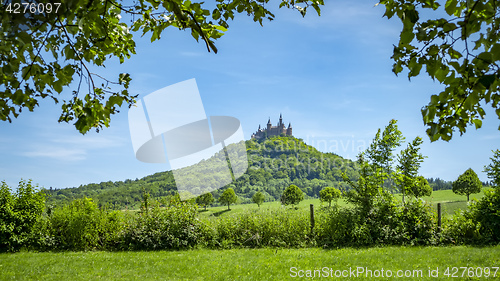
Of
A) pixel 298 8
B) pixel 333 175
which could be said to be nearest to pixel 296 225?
pixel 298 8

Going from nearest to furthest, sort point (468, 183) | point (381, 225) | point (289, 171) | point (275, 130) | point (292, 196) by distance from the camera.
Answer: point (381, 225), point (468, 183), point (292, 196), point (289, 171), point (275, 130)

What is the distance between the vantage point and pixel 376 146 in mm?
9086

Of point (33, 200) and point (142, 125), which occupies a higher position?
point (142, 125)

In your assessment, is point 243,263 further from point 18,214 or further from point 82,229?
point 18,214

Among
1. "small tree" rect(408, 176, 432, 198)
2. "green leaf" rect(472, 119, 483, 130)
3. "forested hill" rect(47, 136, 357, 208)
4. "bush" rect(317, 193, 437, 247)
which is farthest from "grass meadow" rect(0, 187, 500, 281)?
"forested hill" rect(47, 136, 357, 208)

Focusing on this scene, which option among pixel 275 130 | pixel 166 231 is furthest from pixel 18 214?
pixel 275 130

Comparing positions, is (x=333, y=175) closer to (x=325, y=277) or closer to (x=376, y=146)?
(x=376, y=146)

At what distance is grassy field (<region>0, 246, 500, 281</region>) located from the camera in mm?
5691

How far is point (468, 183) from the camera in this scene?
20688mm

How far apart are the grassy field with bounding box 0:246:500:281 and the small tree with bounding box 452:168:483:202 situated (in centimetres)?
1599

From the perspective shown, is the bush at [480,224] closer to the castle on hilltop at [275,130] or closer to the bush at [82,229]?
the bush at [82,229]

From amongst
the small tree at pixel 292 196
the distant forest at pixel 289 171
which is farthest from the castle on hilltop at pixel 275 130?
the small tree at pixel 292 196

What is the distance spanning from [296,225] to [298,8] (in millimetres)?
6969

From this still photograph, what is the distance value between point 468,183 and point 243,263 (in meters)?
20.2
